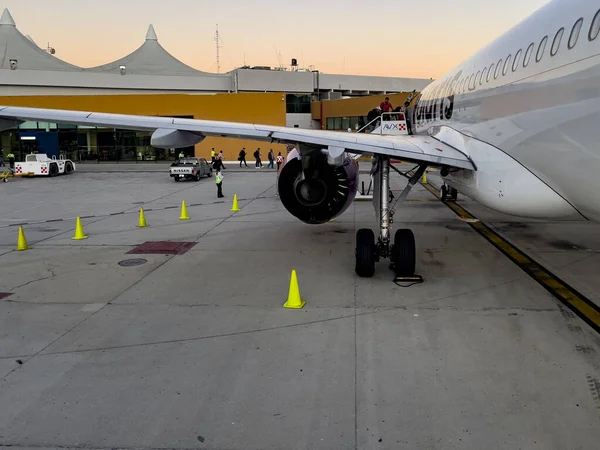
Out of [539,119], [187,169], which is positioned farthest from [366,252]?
[187,169]

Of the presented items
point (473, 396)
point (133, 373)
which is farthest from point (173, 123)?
point (473, 396)

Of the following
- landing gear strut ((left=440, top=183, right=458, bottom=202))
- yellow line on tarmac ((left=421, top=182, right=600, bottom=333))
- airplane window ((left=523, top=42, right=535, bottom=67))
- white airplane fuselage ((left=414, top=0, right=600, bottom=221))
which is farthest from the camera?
landing gear strut ((left=440, top=183, right=458, bottom=202))

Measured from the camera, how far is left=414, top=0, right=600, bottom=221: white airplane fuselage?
5.58 meters

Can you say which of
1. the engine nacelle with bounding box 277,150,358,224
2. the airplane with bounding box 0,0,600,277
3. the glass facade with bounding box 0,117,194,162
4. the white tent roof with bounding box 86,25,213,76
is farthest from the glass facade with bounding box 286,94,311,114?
the engine nacelle with bounding box 277,150,358,224

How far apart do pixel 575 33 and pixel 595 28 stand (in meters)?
0.41

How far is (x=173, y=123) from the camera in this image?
870 cm

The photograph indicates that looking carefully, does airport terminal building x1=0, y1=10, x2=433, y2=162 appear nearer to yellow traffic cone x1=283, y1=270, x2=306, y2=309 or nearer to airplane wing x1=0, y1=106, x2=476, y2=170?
airplane wing x1=0, y1=106, x2=476, y2=170

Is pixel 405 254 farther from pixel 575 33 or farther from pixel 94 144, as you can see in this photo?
pixel 94 144

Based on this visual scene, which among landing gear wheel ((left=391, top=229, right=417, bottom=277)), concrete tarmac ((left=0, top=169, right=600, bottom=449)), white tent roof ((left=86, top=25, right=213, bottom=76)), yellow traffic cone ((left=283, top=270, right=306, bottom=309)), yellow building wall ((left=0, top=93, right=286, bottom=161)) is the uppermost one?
white tent roof ((left=86, top=25, right=213, bottom=76))

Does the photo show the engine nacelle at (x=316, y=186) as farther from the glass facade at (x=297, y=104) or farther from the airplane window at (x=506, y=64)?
the glass facade at (x=297, y=104)

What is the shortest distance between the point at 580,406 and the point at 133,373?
453 cm

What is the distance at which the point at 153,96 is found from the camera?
4369 centimetres

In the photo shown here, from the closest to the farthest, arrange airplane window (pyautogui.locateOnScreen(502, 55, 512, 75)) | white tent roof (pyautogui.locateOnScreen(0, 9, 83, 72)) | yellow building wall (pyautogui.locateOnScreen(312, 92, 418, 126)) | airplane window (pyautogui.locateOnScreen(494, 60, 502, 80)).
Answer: airplane window (pyautogui.locateOnScreen(502, 55, 512, 75))
airplane window (pyautogui.locateOnScreen(494, 60, 502, 80))
yellow building wall (pyautogui.locateOnScreen(312, 92, 418, 126))
white tent roof (pyautogui.locateOnScreen(0, 9, 83, 72))

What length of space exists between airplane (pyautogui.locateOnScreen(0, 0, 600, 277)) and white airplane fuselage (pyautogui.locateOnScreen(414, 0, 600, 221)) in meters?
0.02
